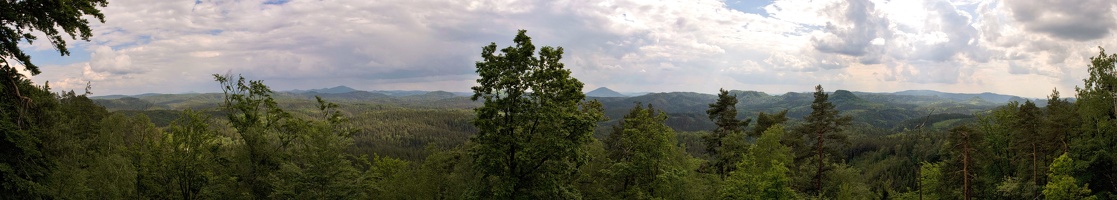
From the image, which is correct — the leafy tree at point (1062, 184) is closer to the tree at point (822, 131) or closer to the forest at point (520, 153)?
the forest at point (520, 153)

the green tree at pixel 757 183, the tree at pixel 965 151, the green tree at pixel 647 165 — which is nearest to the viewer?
the green tree at pixel 757 183

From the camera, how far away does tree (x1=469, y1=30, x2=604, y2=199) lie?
16859 millimetres

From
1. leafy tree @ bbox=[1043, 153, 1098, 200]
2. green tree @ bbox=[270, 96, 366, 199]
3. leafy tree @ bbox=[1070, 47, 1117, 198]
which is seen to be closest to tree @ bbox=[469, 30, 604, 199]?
green tree @ bbox=[270, 96, 366, 199]

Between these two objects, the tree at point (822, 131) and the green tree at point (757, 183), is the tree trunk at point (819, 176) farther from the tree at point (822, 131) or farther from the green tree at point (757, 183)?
the green tree at point (757, 183)

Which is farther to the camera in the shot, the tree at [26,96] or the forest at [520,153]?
the forest at [520,153]

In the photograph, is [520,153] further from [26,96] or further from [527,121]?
[26,96]

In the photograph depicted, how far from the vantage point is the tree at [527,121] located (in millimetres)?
16859

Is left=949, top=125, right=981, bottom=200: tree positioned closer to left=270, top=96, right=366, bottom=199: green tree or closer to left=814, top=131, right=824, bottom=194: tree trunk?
left=814, top=131, right=824, bottom=194: tree trunk

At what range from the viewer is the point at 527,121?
56.4ft

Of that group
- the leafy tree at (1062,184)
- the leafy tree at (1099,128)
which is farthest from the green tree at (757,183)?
the leafy tree at (1099,128)

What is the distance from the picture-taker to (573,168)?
18.4 m

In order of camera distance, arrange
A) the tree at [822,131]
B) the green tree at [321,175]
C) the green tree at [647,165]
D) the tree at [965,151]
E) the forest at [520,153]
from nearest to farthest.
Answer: the forest at [520,153]
the green tree at [321,175]
the green tree at [647,165]
the tree at [965,151]
the tree at [822,131]

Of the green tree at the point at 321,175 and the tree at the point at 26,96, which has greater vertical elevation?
the tree at the point at 26,96

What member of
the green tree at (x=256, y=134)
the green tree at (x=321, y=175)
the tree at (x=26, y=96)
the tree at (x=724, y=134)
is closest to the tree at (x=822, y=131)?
the tree at (x=724, y=134)
